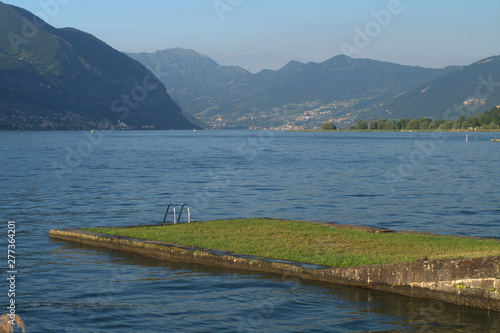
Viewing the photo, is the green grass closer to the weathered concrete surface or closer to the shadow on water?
the weathered concrete surface

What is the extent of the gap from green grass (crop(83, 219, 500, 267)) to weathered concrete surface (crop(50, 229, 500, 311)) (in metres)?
0.59

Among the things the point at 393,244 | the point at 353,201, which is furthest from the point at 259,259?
the point at 353,201

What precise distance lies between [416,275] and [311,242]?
5307mm

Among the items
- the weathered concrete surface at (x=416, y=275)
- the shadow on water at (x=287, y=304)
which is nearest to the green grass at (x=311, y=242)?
the weathered concrete surface at (x=416, y=275)

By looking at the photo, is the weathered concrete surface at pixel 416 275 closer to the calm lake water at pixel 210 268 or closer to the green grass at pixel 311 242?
the calm lake water at pixel 210 268

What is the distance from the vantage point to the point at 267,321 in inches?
526

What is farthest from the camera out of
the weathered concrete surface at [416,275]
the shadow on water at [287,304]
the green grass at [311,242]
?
the green grass at [311,242]

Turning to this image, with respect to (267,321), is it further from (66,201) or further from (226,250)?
(66,201)

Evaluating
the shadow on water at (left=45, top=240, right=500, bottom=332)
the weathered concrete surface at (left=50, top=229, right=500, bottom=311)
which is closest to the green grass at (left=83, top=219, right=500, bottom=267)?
the weathered concrete surface at (left=50, top=229, right=500, bottom=311)

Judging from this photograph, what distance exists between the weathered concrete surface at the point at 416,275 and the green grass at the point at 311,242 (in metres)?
0.59

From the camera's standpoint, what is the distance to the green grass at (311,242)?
1635cm

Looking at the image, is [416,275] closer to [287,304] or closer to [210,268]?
[287,304]

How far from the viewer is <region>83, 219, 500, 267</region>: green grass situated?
16.3m

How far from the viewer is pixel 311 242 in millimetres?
18969
